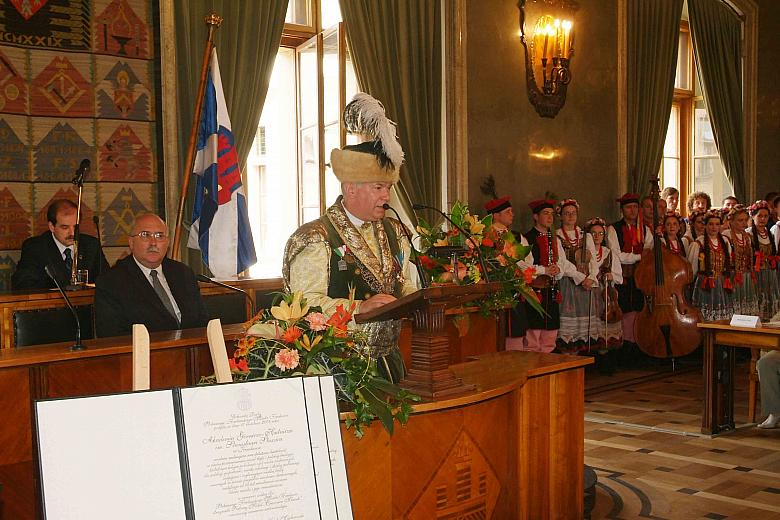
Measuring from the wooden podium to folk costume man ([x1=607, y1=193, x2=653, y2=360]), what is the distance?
5.58 metres

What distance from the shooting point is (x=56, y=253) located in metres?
5.02

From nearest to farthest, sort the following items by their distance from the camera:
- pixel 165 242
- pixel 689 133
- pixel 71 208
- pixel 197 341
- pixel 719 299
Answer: pixel 197 341, pixel 165 242, pixel 71 208, pixel 719 299, pixel 689 133

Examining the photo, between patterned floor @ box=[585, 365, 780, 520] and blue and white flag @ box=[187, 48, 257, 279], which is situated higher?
blue and white flag @ box=[187, 48, 257, 279]

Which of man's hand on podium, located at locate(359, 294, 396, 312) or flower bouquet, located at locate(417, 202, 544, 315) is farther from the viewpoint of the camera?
flower bouquet, located at locate(417, 202, 544, 315)

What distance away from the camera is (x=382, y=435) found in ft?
8.45

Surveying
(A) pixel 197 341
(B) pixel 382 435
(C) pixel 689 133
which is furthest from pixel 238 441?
(C) pixel 689 133

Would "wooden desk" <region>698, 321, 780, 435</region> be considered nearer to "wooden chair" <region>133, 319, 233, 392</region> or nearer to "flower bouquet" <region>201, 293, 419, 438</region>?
"flower bouquet" <region>201, 293, 419, 438</region>

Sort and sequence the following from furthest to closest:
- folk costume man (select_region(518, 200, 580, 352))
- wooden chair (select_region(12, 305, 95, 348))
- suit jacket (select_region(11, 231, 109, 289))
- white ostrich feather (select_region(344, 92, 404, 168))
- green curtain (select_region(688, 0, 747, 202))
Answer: green curtain (select_region(688, 0, 747, 202)) → folk costume man (select_region(518, 200, 580, 352)) → suit jacket (select_region(11, 231, 109, 289)) → wooden chair (select_region(12, 305, 95, 348)) → white ostrich feather (select_region(344, 92, 404, 168))

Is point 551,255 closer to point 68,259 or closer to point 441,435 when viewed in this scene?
point 68,259

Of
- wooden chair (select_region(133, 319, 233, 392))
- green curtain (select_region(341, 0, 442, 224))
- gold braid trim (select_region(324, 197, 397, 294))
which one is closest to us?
wooden chair (select_region(133, 319, 233, 392))

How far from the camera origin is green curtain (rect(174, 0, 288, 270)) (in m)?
5.79

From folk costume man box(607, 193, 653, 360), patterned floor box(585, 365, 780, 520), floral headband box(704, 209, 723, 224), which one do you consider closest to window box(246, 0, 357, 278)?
patterned floor box(585, 365, 780, 520)

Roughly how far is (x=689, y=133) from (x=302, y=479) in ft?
34.7

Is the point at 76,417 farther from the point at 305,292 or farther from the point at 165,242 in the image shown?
the point at 165,242
